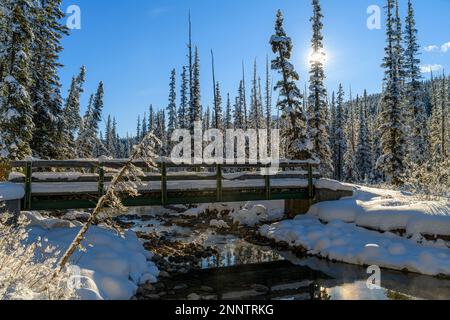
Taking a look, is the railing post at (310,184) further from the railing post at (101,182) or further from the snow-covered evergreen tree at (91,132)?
the snow-covered evergreen tree at (91,132)

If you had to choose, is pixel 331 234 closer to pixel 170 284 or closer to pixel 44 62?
pixel 170 284

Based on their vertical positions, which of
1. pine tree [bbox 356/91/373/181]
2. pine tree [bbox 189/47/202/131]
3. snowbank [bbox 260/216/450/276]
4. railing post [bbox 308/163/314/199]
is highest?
pine tree [bbox 189/47/202/131]

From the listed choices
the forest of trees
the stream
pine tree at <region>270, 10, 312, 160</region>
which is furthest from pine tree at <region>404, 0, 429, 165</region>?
the stream

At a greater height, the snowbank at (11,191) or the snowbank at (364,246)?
the snowbank at (11,191)

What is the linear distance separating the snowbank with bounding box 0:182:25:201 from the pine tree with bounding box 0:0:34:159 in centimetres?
827

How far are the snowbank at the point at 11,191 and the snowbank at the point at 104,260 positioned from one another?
3.62 feet

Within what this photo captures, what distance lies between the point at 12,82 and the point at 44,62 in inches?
251

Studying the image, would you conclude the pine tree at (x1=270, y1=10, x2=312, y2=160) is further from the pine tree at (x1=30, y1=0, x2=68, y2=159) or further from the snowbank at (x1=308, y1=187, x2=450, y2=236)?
the pine tree at (x1=30, y1=0, x2=68, y2=159)

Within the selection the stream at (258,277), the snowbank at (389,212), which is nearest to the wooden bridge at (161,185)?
the snowbank at (389,212)

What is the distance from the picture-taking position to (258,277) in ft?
36.5

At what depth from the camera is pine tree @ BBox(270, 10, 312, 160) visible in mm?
25359

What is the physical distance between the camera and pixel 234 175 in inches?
637

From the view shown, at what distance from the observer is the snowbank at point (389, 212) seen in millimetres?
11820
